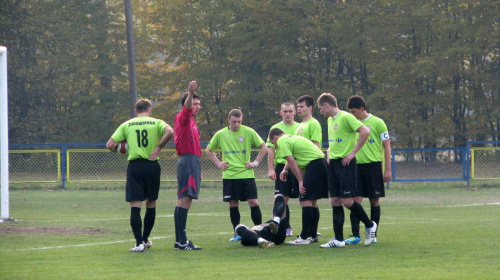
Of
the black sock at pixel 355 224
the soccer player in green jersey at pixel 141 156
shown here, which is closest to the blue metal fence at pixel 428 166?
the black sock at pixel 355 224

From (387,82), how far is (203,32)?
11946mm

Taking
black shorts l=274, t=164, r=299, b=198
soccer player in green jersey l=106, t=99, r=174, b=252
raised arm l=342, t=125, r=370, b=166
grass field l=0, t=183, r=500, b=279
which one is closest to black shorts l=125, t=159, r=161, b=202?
soccer player in green jersey l=106, t=99, r=174, b=252

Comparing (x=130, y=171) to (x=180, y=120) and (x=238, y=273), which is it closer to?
(x=180, y=120)

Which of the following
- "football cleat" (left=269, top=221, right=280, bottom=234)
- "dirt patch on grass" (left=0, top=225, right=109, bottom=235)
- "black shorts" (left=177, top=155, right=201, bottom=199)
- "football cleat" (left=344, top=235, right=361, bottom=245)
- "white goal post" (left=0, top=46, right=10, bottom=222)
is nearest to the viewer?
"black shorts" (left=177, top=155, right=201, bottom=199)

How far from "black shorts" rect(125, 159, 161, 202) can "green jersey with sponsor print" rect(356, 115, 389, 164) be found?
9.05ft

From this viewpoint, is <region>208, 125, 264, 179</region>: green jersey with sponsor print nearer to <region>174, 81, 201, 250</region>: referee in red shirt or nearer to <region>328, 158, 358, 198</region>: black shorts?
<region>174, 81, 201, 250</region>: referee in red shirt

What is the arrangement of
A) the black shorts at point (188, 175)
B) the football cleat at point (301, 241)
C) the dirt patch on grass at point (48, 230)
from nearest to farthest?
the black shorts at point (188, 175) → the football cleat at point (301, 241) → the dirt patch on grass at point (48, 230)

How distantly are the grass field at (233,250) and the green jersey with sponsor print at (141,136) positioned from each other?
1282mm

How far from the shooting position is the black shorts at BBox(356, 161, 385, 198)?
35.0ft

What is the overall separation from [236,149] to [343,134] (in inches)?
71.0

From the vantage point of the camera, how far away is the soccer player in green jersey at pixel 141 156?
10.0 metres

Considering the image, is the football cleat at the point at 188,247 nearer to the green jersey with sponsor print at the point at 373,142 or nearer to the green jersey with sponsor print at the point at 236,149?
the green jersey with sponsor print at the point at 236,149

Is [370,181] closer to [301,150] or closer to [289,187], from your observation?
[301,150]

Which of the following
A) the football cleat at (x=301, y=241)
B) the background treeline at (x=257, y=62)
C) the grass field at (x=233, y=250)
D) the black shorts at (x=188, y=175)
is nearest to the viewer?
the grass field at (x=233, y=250)
